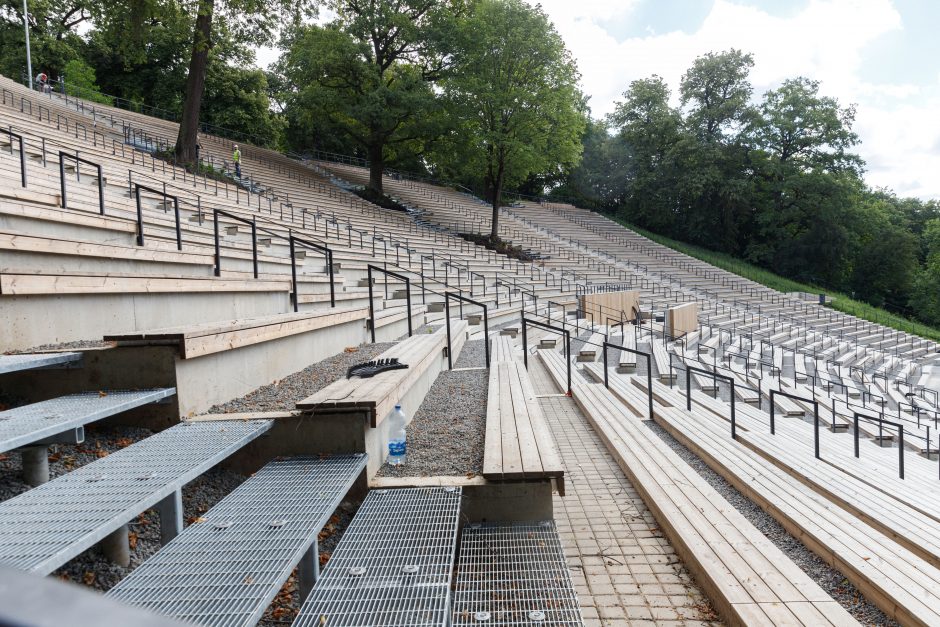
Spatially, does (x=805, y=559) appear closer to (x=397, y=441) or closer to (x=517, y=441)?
(x=517, y=441)

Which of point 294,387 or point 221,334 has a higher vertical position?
point 221,334

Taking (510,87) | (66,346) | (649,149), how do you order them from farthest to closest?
1. (649,149)
2. (510,87)
3. (66,346)

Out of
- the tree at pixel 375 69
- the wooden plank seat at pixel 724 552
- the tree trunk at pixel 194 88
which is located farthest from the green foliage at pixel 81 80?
the wooden plank seat at pixel 724 552

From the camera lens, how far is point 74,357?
339 cm

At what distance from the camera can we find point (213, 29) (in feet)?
73.6

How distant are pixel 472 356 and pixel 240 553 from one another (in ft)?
23.5

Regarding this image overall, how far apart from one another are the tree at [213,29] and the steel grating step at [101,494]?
1970 cm

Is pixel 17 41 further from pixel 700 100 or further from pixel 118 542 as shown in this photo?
pixel 700 100

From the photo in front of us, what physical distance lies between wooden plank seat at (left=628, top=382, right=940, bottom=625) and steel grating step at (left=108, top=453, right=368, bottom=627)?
3.00 metres

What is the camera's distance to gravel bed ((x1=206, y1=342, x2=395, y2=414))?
3854 millimetres

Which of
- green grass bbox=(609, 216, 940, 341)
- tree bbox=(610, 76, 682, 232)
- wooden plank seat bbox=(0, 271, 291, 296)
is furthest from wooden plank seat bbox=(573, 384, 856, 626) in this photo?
tree bbox=(610, 76, 682, 232)

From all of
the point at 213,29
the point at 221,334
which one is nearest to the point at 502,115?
the point at 213,29

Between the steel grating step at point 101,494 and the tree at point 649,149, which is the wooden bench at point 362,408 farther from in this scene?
the tree at point 649,149

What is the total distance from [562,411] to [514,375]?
139 cm
